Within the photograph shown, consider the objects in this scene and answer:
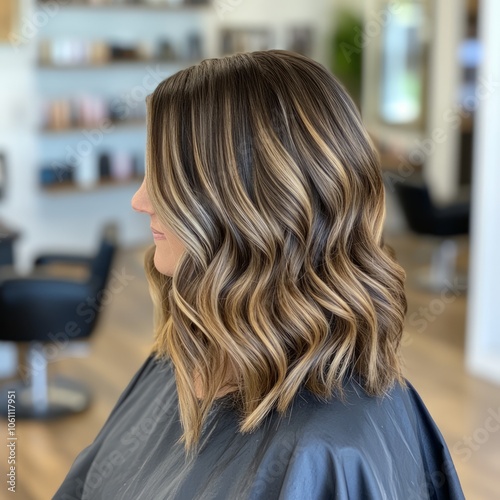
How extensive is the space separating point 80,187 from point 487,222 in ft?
9.30

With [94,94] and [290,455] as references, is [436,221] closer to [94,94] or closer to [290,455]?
[94,94]

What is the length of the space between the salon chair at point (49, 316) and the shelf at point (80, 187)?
6.33 ft

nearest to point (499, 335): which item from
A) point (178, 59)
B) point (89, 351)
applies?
point (89, 351)

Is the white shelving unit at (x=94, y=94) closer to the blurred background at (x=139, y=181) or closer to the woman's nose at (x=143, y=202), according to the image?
the blurred background at (x=139, y=181)

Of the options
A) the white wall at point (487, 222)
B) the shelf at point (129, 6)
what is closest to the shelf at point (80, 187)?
the shelf at point (129, 6)

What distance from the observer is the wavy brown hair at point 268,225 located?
1.00 m

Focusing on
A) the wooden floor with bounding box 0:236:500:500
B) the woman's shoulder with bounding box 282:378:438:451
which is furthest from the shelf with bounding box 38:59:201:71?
the woman's shoulder with bounding box 282:378:438:451

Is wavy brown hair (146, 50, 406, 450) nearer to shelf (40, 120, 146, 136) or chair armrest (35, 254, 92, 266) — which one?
chair armrest (35, 254, 92, 266)

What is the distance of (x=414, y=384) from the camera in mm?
3605

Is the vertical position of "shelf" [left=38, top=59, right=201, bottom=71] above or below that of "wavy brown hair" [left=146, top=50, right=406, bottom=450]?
below

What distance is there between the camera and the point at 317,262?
105 centimetres

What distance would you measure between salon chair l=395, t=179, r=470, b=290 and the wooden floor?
17cm

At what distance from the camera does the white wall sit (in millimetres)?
3438

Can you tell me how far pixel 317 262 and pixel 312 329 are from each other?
86mm
